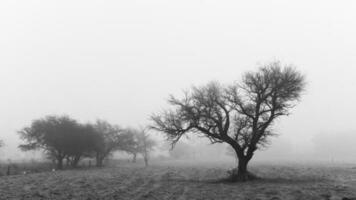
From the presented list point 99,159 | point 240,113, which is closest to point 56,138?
point 99,159

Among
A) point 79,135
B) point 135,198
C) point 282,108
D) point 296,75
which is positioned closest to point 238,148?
point 282,108

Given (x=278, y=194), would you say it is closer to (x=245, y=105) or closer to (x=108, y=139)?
(x=245, y=105)

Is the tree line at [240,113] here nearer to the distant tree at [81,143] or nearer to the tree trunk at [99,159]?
the distant tree at [81,143]

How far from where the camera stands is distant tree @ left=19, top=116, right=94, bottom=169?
74.7 meters

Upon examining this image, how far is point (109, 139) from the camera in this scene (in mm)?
94062

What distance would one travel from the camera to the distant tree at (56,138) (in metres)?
74.7

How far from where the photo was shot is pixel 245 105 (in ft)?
126

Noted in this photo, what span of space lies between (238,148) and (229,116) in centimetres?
367

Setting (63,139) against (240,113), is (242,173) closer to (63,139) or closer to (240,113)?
(240,113)

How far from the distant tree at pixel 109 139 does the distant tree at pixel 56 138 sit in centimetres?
896

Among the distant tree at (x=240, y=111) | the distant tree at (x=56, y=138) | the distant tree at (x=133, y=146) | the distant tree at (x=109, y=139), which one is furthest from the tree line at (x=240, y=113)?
the distant tree at (x=133, y=146)

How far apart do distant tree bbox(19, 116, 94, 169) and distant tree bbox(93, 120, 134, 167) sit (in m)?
8.96

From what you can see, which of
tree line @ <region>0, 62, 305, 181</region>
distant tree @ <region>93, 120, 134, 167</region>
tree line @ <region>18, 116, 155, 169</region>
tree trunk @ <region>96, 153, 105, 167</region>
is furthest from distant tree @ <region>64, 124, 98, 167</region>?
tree line @ <region>0, 62, 305, 181</region>

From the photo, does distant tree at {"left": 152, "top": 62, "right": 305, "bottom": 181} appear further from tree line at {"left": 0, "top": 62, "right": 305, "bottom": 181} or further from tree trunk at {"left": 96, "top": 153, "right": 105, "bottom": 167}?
tree trunk at {"left": 96, "top": 153, "right": 105, "bottom": 167}
